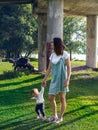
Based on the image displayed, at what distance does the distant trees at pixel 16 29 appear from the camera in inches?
1656

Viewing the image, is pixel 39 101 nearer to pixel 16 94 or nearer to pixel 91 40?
pixel 16 94

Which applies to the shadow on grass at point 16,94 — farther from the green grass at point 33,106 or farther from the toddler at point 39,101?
the toddler at point 39,101

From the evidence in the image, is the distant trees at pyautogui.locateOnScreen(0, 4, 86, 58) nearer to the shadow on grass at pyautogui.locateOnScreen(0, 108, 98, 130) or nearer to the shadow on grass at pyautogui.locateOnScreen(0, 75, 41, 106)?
the shadow on grass at pyautogui.locateOnScreen(0, 75, 41, 106)

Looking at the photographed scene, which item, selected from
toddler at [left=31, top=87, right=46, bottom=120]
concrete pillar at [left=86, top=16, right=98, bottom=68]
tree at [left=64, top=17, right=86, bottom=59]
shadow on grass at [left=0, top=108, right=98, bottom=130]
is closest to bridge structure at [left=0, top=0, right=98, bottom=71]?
concrete pillar at [left=86, top=16, right=98, bottom=68]

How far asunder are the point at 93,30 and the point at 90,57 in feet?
6.32

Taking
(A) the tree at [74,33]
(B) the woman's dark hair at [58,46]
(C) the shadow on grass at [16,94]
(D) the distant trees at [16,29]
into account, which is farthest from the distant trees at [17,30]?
(B) the woman's dark hair at [58,46]

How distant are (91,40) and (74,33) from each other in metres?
34.9

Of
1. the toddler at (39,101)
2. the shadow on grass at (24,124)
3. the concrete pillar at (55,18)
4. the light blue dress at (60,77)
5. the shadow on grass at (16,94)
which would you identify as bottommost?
the shadow on grass at (16,94)

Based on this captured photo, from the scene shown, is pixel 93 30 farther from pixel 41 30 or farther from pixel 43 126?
pixel 43 126

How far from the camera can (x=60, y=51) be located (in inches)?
364

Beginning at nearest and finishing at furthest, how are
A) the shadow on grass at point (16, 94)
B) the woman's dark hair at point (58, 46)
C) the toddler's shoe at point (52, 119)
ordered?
the woman's dark hair at point (58, 46), the toddler's shoe at point (52, 119), the shadow on grass at point (16, 94)

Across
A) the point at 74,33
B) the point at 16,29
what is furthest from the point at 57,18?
the point at 74,33

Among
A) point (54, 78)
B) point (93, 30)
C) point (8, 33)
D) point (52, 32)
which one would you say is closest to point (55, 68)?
point (54, 78)

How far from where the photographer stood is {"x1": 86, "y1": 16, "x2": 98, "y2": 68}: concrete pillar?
25672 millimetres
